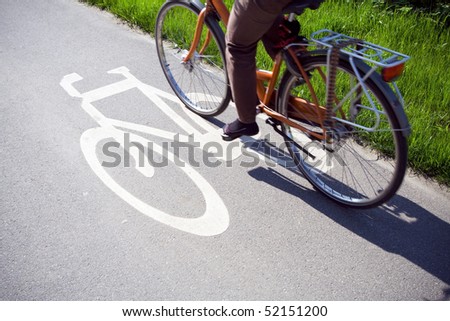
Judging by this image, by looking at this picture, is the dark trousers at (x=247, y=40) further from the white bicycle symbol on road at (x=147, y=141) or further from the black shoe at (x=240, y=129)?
the white bicycle symbol on road at (x=147, y=141)

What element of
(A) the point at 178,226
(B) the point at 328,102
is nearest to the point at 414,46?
(B) the point at 328,102

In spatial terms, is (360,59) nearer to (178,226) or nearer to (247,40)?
→ (247,40)

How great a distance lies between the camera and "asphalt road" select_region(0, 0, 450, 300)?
2701 mm

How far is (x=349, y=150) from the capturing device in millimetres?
3641

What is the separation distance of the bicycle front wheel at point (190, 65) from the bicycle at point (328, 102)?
11 millimetres

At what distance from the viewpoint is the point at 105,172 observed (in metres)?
3.49

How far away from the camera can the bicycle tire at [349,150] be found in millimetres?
2744

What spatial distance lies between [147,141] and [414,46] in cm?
311

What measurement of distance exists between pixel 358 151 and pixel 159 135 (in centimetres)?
177

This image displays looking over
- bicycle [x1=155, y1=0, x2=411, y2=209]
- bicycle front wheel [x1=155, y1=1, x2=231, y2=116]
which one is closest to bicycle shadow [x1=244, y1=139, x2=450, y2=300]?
bicycle [x1=155, y1=0, x2=411, y2=209]

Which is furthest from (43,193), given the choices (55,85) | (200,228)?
(55,85)

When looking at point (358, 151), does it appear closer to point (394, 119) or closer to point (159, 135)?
point (394, 119)

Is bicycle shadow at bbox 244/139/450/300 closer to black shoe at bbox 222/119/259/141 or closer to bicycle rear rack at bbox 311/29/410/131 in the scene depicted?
black shoe at bbox 222/119/259/141

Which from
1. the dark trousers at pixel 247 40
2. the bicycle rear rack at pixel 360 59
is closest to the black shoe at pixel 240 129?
the dark trousers at pixel 247 40
